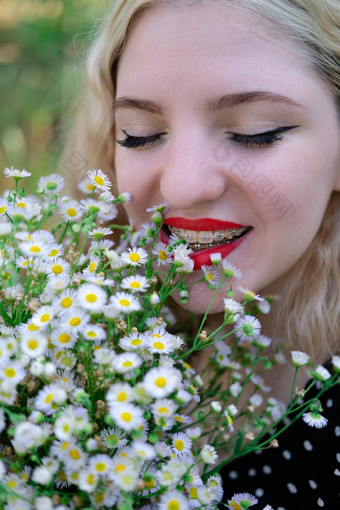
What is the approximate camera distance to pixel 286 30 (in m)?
0.81

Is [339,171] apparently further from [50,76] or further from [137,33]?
[50,76]

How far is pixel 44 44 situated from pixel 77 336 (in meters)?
2.04

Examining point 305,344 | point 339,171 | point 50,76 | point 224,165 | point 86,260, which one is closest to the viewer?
point 86,260

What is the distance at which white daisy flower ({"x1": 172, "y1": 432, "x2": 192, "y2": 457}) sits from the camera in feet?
1.96

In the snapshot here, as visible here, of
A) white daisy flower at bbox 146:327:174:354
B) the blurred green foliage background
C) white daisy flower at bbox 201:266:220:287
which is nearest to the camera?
white daisy flower at bbox 146:327:174:354

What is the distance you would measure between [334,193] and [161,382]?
1.98 feet

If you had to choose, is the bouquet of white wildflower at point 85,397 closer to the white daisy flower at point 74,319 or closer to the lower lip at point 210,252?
the white daisy flower at point 74,319

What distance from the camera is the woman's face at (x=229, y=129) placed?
79cm

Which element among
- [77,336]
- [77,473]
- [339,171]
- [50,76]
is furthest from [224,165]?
→ [50,76]

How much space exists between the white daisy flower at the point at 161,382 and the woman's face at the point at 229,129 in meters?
0.32

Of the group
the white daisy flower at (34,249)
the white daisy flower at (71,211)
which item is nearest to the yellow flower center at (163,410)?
the white daisy flower at (34,249)

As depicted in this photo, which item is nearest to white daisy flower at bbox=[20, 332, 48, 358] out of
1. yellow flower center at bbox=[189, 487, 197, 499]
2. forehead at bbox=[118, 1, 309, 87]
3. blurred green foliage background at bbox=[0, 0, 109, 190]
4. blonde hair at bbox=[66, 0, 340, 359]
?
yellow flower center at bbox=[189, 487, 197, 499]

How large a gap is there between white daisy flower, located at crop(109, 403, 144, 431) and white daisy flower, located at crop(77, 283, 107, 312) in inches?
3.8

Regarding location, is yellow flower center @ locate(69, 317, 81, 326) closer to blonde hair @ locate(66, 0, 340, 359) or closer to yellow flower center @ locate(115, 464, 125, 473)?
yellow flower center @ locate(115, 464, 125, 473)
